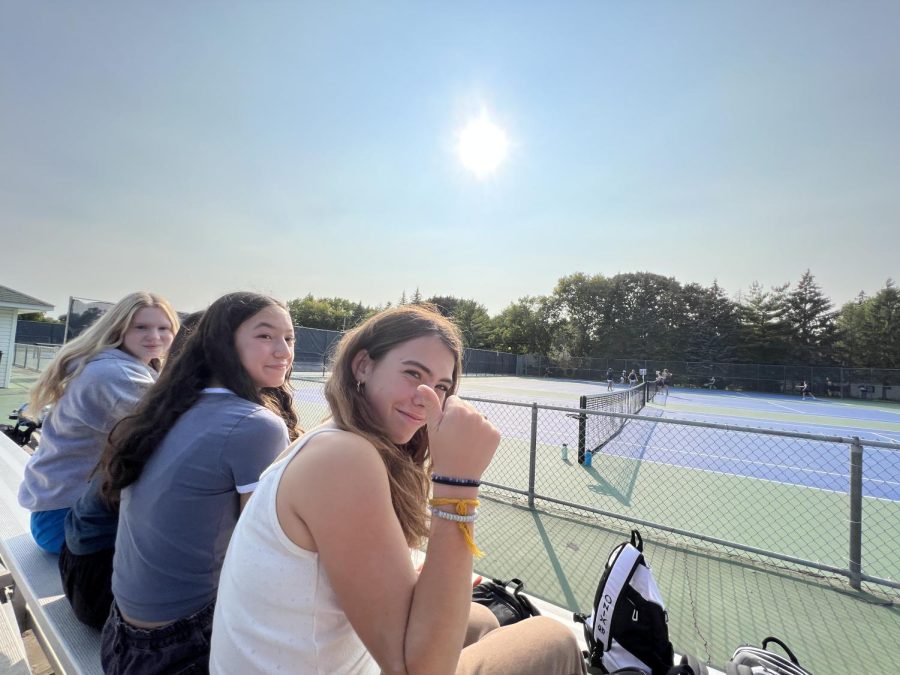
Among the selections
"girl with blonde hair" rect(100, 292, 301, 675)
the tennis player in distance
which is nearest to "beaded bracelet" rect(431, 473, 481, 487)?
the tennis player in distance

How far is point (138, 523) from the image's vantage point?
1433mm

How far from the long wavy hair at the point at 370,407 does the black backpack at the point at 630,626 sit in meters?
1.34

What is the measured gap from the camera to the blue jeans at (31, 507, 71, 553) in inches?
94.8

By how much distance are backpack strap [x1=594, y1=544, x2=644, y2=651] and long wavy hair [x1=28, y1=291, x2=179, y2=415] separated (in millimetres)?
3042

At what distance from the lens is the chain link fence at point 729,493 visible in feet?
14.1

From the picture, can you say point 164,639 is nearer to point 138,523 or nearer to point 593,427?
point 138,523

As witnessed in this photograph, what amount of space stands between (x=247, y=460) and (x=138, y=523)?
40 cm

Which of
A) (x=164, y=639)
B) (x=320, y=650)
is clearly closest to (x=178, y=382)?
(x=164, y=639)

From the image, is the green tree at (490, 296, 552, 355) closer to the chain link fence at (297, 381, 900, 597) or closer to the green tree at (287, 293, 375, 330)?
the green tree at (287, 293, 375, 330)

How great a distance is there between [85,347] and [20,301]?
17.8 m

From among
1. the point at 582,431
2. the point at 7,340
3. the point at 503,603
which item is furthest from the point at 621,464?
the point at 7,340

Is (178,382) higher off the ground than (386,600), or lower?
higher

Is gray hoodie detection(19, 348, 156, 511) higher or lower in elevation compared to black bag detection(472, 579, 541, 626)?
higher

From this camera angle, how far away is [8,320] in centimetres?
1496
